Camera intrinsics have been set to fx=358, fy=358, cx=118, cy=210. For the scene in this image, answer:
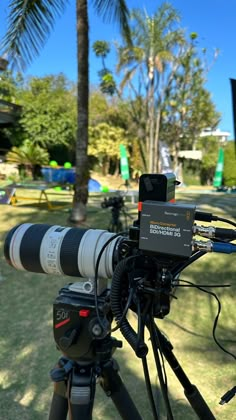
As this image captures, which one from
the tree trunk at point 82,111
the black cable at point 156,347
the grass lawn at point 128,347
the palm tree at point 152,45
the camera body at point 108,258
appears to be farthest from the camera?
the palm tree at point 152,45

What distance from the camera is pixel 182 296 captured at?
427 centimetres

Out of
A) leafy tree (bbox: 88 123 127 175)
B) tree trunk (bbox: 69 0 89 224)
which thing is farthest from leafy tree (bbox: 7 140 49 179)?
tree trunk (bbox: 69 0 89 224)

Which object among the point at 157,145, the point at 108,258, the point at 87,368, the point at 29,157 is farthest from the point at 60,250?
the point at 157,145

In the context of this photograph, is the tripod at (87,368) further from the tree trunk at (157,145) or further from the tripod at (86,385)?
the tree trunk at (157,145)

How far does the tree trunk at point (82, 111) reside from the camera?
21.0 feet

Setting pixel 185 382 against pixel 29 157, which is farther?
pixel 29 157

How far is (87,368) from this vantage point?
1357 mm

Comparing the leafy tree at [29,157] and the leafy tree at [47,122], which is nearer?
the leafy tree at [29,157]

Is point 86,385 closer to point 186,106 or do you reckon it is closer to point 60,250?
point 60,250

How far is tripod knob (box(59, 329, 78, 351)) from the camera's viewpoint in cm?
128

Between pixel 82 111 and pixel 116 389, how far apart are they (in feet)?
18.9

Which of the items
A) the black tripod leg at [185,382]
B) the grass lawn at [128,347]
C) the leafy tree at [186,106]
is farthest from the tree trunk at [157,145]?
the black tripod leg at [185,382]

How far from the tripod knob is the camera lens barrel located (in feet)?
0.71

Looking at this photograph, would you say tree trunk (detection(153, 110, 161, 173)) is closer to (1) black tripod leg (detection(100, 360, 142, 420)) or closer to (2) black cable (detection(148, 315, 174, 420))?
(1) black tripod leg (detection(100, 360, 142, 420))
